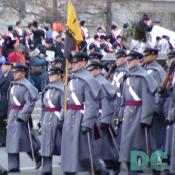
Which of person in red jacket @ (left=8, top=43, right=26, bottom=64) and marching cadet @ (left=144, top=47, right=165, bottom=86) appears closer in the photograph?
marching cadet @ (left=144, top=47, right=165, bottom=86)

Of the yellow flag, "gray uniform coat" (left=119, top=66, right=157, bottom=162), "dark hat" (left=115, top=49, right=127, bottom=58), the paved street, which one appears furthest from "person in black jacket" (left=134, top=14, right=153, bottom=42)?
the paved street

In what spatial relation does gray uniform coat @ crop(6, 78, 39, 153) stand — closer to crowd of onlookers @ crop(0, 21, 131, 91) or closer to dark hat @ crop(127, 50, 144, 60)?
dark hat @ crop(127, 50, 144, 60)

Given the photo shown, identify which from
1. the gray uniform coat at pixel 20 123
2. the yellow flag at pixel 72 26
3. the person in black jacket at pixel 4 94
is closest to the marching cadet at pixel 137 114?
the yellow flag at pixel 72 26

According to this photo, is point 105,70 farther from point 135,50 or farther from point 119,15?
point 119,15

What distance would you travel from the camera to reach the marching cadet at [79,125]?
41.2ft

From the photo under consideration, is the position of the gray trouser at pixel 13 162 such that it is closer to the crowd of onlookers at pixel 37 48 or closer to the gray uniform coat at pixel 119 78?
the gray uniform coat at pixel 119 78

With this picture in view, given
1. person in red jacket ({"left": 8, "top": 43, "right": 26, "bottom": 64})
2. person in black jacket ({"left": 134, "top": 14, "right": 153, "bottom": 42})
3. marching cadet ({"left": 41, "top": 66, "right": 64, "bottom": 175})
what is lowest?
marching cadet ({"left": 41, "top": 66, "right": 64, "bottom": 175})

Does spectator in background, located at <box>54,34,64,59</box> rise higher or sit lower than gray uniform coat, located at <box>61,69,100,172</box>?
higher

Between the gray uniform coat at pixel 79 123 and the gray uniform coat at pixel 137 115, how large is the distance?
A: 521mm

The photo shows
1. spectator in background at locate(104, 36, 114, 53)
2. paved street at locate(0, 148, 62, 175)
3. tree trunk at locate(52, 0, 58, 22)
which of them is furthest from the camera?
tree trunk at locate(52, 0, 58, 22)

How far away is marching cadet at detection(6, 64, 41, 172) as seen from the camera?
14258mm

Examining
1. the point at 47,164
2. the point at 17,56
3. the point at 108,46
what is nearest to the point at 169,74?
the point at 47,164

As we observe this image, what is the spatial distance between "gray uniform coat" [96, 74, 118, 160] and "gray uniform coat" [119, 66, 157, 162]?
0.62 meters

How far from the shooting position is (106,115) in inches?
524
